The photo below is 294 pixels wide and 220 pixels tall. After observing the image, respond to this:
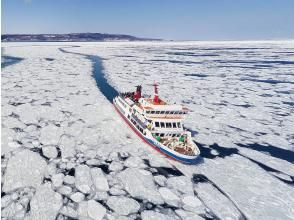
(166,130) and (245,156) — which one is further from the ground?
(166,130)

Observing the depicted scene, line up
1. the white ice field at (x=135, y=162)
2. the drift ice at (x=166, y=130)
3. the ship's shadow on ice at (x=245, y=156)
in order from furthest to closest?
the ship's shadow on ice at (x=245, y=156) < the drift ice at (x=166, y=130) < the white ice field at (x=135, y=162)

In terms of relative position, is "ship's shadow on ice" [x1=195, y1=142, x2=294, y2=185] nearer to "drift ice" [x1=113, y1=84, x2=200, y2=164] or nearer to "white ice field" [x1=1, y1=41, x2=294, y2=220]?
"white ice field" [x1=1, y1=41, x2=294, y2=220]

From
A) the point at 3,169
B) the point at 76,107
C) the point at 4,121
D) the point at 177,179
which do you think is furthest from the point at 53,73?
the point at 177,179

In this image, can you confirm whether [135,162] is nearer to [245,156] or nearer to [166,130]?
[166,130]

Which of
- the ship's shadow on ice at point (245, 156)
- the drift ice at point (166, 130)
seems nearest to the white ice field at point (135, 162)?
the ship's shadow on ice at point (245, 156)

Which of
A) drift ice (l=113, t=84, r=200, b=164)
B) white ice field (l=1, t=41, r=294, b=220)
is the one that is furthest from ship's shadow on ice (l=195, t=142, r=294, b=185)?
drift ice (l=113, t=84, r=200, b=164)

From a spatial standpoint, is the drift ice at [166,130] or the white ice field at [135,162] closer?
the white ice field at [135,162]

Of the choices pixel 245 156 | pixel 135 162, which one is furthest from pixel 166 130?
pixel 245 156

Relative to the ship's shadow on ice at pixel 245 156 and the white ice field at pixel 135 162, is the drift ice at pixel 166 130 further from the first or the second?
the ship's shadow on ice at pixel 245 156
